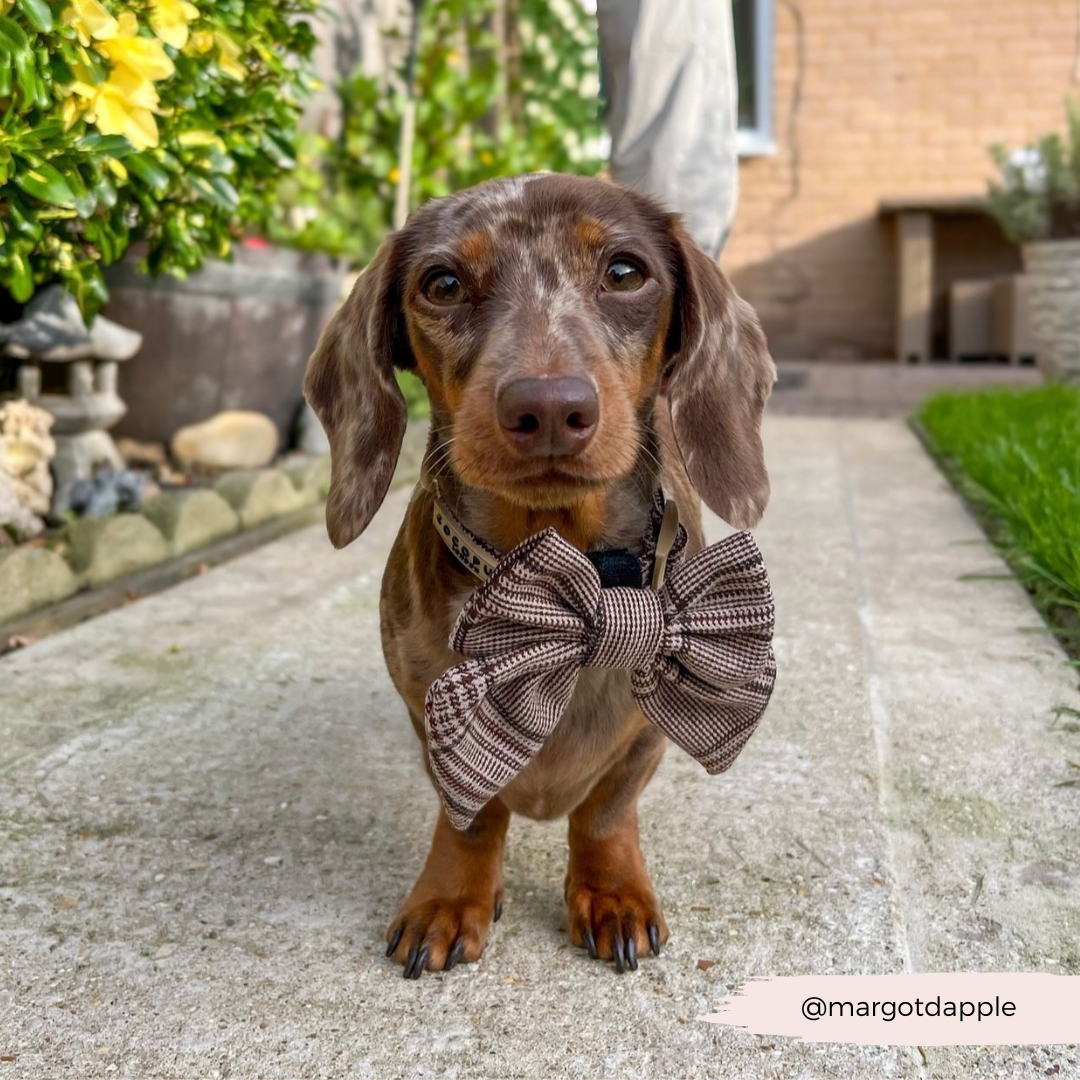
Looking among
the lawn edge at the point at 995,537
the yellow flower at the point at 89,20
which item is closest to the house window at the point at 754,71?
the lawn edge at the point at 995,537

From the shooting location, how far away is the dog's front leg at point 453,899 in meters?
1.57

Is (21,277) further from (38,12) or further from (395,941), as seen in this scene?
(395,941)

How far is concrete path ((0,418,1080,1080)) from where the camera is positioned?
4.60 feet

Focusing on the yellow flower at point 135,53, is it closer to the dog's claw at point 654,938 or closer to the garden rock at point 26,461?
the garden rock at point 26,461

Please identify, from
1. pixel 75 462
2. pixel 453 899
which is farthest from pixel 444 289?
pixel 75 462

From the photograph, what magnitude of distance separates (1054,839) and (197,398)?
11.4ft

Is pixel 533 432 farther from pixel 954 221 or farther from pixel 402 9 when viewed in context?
pixel 954 221

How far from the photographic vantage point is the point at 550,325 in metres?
1.60

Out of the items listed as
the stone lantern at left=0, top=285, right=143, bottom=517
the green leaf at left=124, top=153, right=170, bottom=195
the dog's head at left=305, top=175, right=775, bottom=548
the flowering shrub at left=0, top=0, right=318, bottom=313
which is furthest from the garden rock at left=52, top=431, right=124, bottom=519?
the dog's head at left=305, top=175, right=775, bottom=548

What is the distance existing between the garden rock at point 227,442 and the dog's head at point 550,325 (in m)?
2.76

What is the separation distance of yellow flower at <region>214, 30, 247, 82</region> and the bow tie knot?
2.06 metres

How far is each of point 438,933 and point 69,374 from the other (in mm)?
2783

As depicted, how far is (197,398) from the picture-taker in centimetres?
450

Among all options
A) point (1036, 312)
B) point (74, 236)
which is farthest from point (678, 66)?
point (1036, 312)
